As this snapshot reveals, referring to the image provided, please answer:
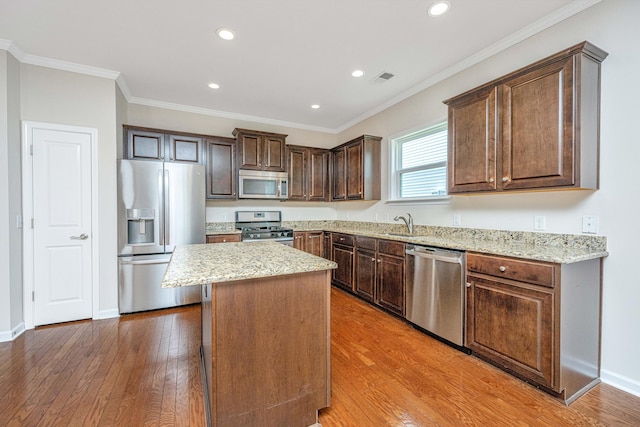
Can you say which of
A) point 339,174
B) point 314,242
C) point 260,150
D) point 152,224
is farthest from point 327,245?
point 152,224

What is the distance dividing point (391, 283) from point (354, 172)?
76.9 inches

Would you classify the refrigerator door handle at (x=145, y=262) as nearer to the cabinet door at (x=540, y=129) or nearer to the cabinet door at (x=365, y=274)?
the cabinet door at (x=365, y=274)

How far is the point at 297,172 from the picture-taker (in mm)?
4855

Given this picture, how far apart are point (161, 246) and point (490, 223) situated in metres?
3.76

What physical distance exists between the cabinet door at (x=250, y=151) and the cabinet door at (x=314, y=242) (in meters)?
1.42

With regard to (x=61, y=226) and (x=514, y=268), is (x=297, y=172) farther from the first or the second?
(x=514, y=268)

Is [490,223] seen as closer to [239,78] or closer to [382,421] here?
[382,421]

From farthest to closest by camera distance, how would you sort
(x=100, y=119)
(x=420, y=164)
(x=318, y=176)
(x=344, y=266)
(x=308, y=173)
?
1. (x=318, y=176)
2. (x=308, y=173)
3. (x=344, y=266)
4. (x=420, y=164)
5. (x=100, y=119)

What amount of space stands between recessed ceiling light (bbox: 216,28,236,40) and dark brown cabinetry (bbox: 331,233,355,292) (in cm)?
277

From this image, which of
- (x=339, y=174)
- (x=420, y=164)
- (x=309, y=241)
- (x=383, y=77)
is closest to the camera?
(x=383, y=77)

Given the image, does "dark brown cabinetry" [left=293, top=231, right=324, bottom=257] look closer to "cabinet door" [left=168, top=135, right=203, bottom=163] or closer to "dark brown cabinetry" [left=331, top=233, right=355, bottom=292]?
"dark brown cabinetry" [left=331, top=233, right=355, bottom=292]

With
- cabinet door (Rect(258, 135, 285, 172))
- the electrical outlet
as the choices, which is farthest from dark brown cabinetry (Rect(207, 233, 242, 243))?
the electrical outlet

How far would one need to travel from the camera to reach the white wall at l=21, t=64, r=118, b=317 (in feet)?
9.57

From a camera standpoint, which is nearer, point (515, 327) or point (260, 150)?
→ point (515, 327)
